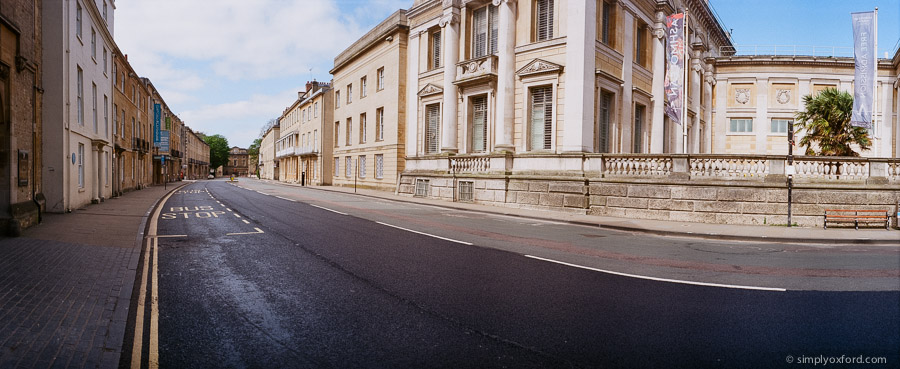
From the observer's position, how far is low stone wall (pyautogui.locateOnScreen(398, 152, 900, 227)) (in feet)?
48.1

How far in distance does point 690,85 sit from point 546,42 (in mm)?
19221

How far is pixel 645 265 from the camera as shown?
26.8 ft

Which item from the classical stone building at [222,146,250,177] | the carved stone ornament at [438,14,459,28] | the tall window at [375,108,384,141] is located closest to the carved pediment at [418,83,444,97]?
the carved stone ornament at [438,14,459,28]

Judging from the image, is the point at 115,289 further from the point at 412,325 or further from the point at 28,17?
Answer: the point at 28,17

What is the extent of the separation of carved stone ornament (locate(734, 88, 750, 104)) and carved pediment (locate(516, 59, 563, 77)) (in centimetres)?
2631

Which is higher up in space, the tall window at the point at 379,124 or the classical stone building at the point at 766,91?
the classical stone building at the point at 766,91

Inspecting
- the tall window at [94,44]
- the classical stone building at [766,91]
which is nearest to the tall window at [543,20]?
the tall window at [94,44]

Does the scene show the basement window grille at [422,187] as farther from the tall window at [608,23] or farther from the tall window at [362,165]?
the tall window at [608,23]

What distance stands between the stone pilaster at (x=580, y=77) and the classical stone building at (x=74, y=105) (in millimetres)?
18312

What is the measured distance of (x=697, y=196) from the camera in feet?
52.2

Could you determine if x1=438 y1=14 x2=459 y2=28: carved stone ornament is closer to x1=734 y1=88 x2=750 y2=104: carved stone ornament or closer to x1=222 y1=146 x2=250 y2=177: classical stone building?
x1=734 y1=88 x2=750 y2=104: carved stone ornament

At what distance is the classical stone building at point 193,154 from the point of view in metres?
80.8

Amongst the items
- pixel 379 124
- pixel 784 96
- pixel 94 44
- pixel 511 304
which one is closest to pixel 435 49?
pixel 379 124

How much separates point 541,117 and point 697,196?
799 cm
